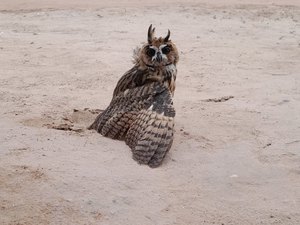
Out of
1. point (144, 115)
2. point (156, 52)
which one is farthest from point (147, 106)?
point (156, 52)

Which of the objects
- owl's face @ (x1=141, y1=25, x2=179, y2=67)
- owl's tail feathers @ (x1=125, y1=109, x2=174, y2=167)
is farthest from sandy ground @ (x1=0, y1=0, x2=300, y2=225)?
owl's face @ (x1=141, y1=25, x2=179, y2=67)

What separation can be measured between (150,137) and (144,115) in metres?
0.36

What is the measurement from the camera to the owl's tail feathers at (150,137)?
195 inches

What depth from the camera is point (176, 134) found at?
18.7 feet

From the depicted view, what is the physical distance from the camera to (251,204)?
4.38 meters

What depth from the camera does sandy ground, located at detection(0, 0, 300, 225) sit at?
13.9ft

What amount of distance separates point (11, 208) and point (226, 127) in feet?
9.02

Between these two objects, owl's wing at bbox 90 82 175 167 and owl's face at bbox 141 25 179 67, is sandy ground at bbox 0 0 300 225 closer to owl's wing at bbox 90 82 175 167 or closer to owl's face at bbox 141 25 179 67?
owl's wing at bbox 90 82 175 167

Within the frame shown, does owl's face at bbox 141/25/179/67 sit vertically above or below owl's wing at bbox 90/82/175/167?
above

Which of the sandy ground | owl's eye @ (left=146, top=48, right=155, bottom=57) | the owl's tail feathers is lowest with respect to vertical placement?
the sandy ground

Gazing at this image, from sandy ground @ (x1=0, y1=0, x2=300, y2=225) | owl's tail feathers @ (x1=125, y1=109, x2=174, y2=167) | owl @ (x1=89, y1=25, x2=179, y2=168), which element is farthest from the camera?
owl @ (x1=89, y1=25, x2=179, y2=168)

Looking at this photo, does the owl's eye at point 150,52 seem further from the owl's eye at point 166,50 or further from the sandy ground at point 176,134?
the sandy ground at point 176,134

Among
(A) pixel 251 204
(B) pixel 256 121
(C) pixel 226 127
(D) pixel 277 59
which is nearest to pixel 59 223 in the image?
(A) pixel 251 204

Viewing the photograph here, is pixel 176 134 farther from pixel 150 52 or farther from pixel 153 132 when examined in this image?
pixel 150 52
